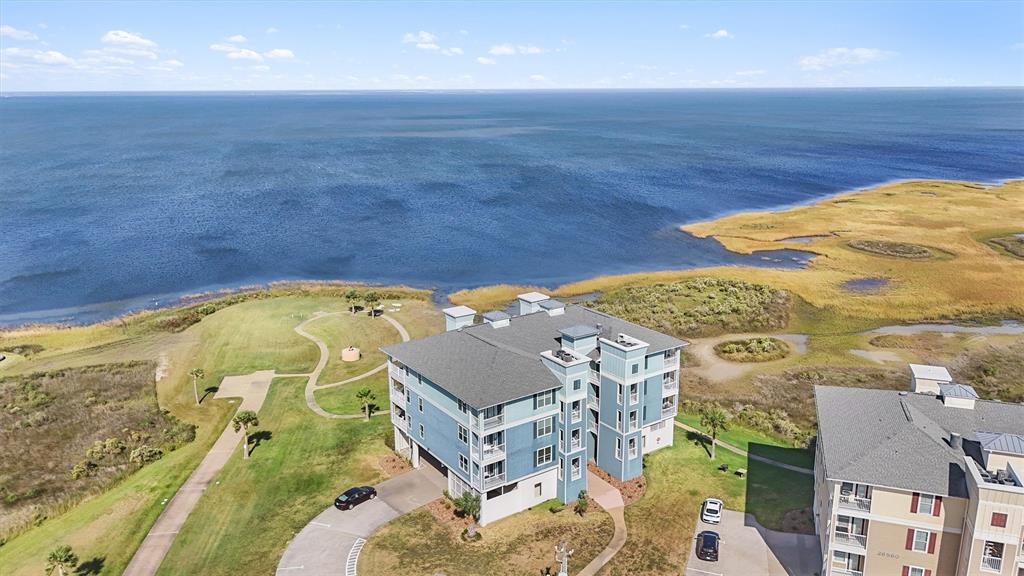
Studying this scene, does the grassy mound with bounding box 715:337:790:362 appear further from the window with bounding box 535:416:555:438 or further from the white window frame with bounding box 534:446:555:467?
the window with bounding box 535:416:555:438

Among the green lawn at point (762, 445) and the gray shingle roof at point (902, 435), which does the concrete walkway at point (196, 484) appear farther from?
the gray shingle roof at point (902, 435)

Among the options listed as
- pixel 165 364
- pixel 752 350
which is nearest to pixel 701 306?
pixel 752 350

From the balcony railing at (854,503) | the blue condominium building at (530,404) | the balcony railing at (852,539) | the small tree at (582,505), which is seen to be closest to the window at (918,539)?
the balcony railing at (852,539)

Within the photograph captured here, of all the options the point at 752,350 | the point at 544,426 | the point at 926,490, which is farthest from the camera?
the point at 752,350

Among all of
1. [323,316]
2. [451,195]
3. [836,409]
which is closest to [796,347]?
[836,409]

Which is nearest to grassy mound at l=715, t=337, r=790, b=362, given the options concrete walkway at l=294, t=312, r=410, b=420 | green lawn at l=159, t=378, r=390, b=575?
concrete walkway at l=294, t=312, r=410, b=420

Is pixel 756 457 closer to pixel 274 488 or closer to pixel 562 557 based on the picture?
pixel 562 557
